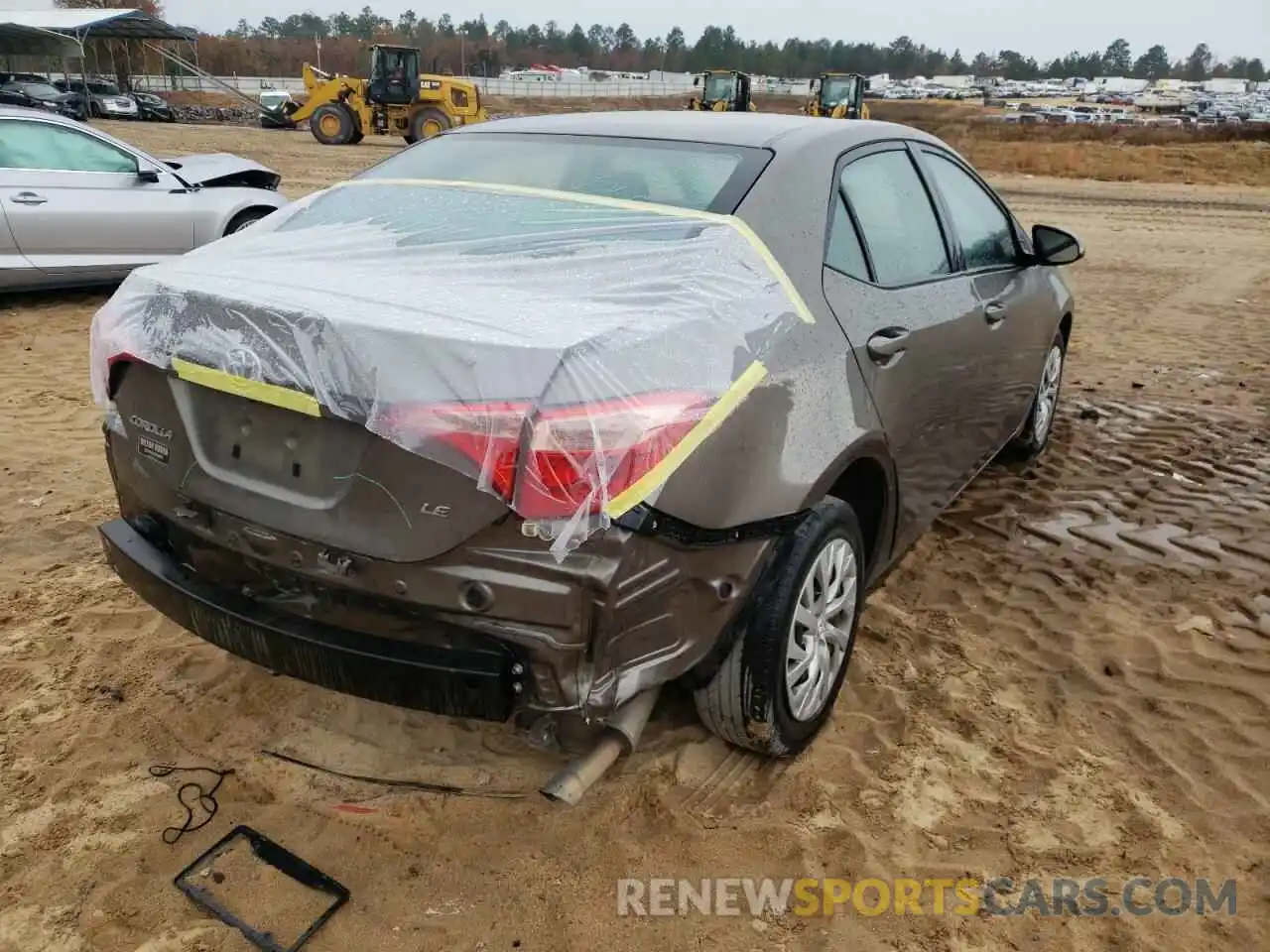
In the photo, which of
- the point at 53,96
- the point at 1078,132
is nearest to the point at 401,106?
the point at 53,96

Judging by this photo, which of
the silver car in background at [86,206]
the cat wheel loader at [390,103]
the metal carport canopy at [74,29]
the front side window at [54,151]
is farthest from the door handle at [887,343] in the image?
the metal carport canopy at [74,29]

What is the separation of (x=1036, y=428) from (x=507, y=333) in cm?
384

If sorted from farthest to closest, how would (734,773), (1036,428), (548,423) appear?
(1036,428) → (734,773) → (548,423)

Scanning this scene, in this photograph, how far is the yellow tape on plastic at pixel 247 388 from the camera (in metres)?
2.06

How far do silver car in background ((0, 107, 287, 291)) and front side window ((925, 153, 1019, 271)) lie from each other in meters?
6.01

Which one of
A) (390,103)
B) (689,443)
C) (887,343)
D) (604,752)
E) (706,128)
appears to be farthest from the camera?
(390,103)

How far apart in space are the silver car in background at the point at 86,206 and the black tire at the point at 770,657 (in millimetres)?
6550

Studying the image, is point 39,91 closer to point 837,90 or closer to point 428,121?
point 428,121

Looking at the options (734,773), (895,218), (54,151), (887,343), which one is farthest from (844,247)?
(54,151)

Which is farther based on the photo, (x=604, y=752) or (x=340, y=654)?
(x=604, y=752)

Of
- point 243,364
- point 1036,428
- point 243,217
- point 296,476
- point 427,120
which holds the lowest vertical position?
point 1036,428

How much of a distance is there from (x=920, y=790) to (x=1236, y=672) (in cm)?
137

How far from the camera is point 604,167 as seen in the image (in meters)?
2.96

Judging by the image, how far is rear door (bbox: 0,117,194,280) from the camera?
7016 millimetres
